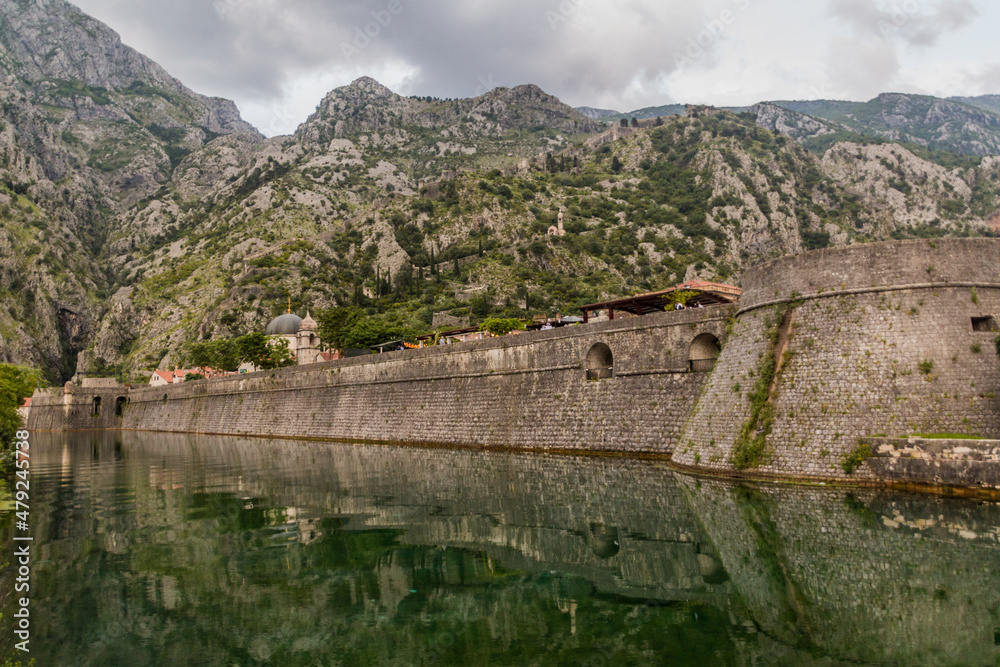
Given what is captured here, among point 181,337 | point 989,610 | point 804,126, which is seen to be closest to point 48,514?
point 989,610

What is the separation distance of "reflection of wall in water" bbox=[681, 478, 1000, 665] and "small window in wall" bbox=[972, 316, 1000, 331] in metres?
6.47

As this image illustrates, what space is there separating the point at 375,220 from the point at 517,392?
107584mm

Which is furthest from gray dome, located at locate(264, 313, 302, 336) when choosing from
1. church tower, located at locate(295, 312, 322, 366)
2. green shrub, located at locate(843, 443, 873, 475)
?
green shrub, located at locate(843, 443, 873, 475)

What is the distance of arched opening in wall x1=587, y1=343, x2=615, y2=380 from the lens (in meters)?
27.3

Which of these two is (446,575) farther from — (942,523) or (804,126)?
(804,126)

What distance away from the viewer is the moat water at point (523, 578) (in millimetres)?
7422

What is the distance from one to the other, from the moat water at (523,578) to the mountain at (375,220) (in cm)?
6815

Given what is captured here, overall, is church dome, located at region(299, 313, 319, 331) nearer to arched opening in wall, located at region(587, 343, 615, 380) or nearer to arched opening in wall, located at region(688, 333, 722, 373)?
arched opening in wall, located at region(587, 343, 615, 380)

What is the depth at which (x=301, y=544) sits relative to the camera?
1284 cm

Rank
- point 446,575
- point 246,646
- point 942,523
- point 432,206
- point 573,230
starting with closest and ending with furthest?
point 246,646, point 446,575, point 942,523, point 573,230, point 432,206

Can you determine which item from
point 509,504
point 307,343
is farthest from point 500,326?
point 509,504

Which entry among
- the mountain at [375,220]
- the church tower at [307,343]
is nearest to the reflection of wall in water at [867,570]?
the church tower at [307,343]

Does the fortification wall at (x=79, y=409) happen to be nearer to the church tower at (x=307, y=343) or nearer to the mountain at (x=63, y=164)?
the church tower at (x=307, y=343)

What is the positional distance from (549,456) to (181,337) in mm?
99358
